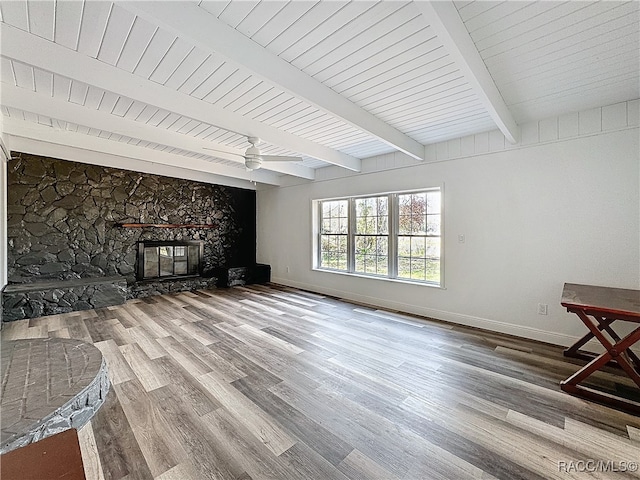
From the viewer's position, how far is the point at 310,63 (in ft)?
7.44

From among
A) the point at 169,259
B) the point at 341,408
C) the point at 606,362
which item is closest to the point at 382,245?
the point at 606,362

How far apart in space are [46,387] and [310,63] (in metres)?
3.07

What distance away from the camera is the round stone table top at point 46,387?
169 centimetres

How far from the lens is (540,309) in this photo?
11.1 feet

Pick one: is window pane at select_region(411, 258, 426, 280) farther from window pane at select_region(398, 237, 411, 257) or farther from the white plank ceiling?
the white plank ceiling

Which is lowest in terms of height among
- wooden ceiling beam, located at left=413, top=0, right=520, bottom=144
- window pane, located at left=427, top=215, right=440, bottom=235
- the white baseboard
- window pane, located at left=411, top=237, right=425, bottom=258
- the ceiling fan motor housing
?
the white baseboard

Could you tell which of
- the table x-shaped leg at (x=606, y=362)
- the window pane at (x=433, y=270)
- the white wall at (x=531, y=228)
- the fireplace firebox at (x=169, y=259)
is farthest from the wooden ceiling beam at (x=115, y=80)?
the fireplace firebox at (x=169, y=259)

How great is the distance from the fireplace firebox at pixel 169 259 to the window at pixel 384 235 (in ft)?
9.25

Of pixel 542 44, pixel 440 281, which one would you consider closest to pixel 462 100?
pixel 542 44

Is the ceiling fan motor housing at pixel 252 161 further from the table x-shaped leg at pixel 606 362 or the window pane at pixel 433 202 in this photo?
the table x-shaped leg at pixel 606 362

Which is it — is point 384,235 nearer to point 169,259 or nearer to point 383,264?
point 383,264

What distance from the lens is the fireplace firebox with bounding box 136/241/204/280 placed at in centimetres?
585

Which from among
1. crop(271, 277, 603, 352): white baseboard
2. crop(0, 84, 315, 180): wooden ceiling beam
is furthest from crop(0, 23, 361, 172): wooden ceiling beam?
crop(271, 277, 603, 352): white baseboard

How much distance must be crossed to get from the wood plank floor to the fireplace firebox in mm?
2139
